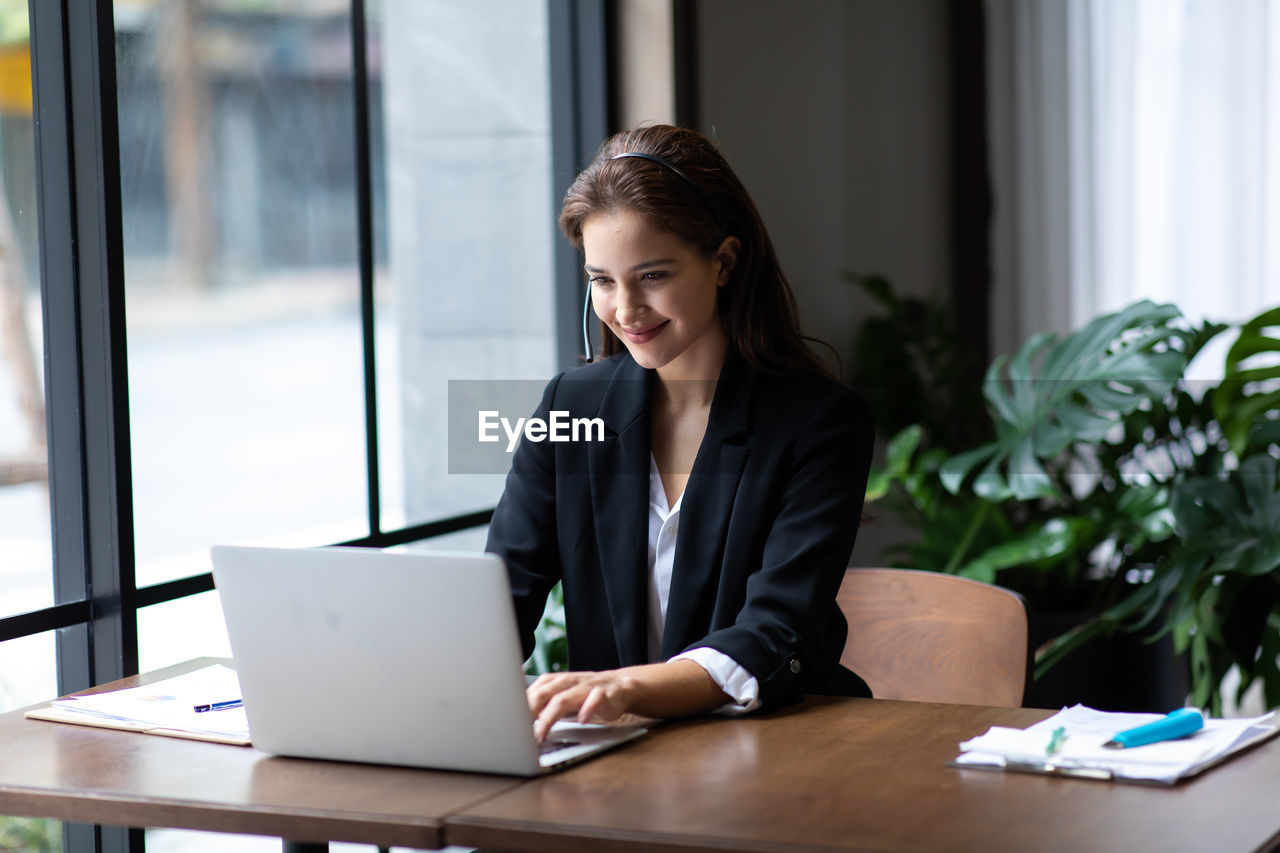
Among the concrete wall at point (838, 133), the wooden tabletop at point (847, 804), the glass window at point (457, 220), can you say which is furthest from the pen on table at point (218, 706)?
the concrete wall at point (838, 133)

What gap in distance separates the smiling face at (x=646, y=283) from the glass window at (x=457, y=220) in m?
1.40

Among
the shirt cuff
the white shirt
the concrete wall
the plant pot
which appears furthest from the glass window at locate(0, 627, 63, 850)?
the plant pot

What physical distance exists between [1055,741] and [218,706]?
888mm

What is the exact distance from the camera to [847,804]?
1173mm

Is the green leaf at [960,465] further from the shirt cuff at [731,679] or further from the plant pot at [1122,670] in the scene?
the shirt cuff at [731,679]

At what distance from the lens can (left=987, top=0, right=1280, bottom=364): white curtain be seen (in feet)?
13.3

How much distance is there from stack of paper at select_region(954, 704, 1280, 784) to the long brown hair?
59cm

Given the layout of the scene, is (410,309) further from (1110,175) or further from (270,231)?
(1110,175)

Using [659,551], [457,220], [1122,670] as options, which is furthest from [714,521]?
[1122,670]

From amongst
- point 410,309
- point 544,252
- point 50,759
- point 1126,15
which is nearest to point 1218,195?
point 1126,15

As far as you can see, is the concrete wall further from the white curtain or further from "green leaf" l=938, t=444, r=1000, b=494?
"green leaf" l=938, t=444, r=1000, b=494

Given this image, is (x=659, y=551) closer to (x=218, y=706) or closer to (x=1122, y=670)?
(x=218, y=706)

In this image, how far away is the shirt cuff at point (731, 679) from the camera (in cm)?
147

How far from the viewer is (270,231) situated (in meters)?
2.66
